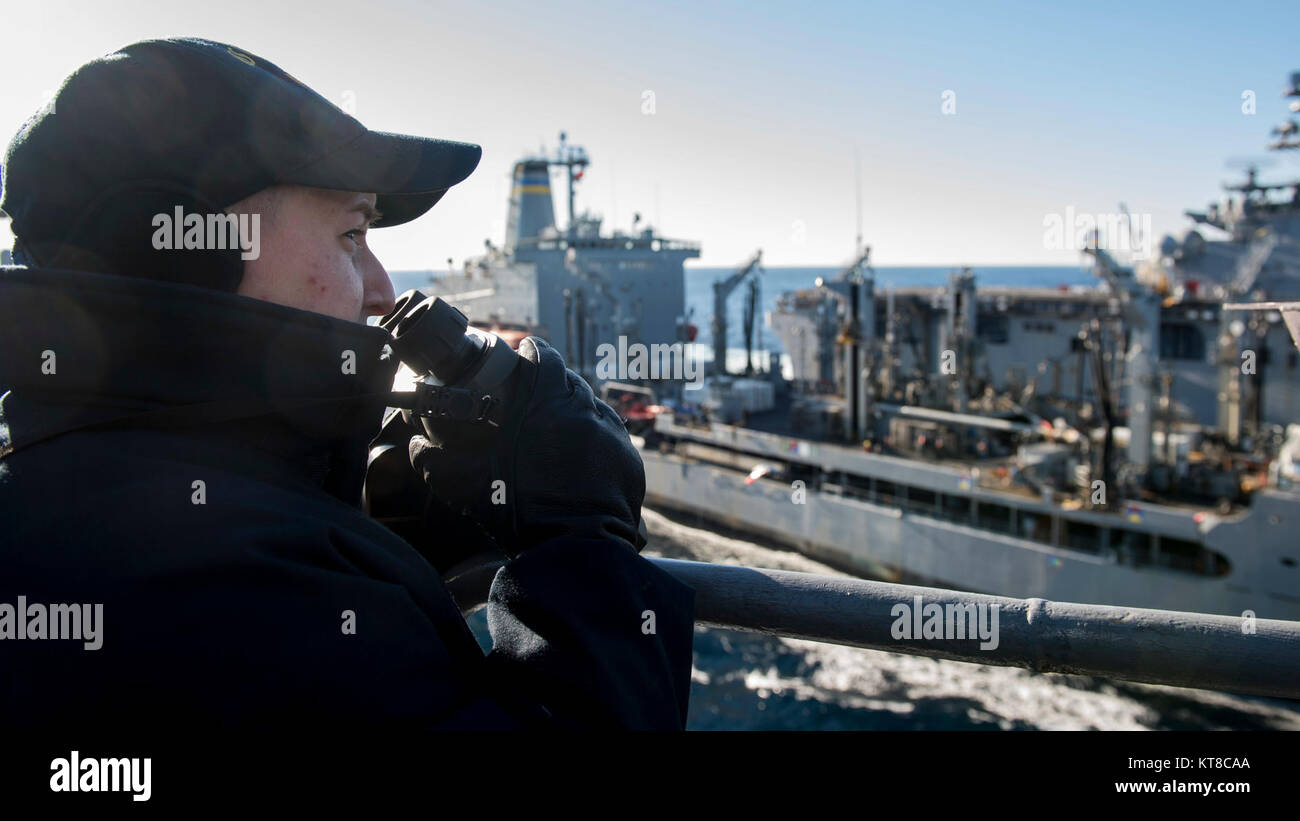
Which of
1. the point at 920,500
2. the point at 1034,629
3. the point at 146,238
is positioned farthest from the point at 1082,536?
the point at 146,238

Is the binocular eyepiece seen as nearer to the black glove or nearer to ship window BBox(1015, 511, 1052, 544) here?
Answer: the black glove

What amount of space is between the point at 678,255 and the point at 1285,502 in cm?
2274

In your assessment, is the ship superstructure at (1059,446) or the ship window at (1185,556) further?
the ship superstructure at (1059,446)

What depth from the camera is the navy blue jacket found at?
998 millimetres

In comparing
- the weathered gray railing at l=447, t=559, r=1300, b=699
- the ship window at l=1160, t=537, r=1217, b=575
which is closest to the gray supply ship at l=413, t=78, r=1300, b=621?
A: the ship window at l=1160, t=537, r=1217, b=575

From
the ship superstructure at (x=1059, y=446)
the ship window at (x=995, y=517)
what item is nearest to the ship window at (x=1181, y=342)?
the ship superstructure at (x=1059, y=446)

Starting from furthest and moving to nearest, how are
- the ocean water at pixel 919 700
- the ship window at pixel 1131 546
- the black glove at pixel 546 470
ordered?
the ship window at pixel 1131 546
the ocean water at pixel 919 700
the black glove at pixel 546 470

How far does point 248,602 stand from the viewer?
1.04 m

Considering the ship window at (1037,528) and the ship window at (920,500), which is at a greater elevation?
the ship window at (920,500)

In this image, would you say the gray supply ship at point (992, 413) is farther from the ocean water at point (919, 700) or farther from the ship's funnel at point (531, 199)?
the ocean water at point (919, 700)

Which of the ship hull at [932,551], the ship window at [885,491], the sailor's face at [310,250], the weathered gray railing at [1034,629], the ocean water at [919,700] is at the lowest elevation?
the ocean water at [919,700]

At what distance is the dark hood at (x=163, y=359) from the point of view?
1.15 meters

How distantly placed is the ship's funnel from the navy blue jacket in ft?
120
